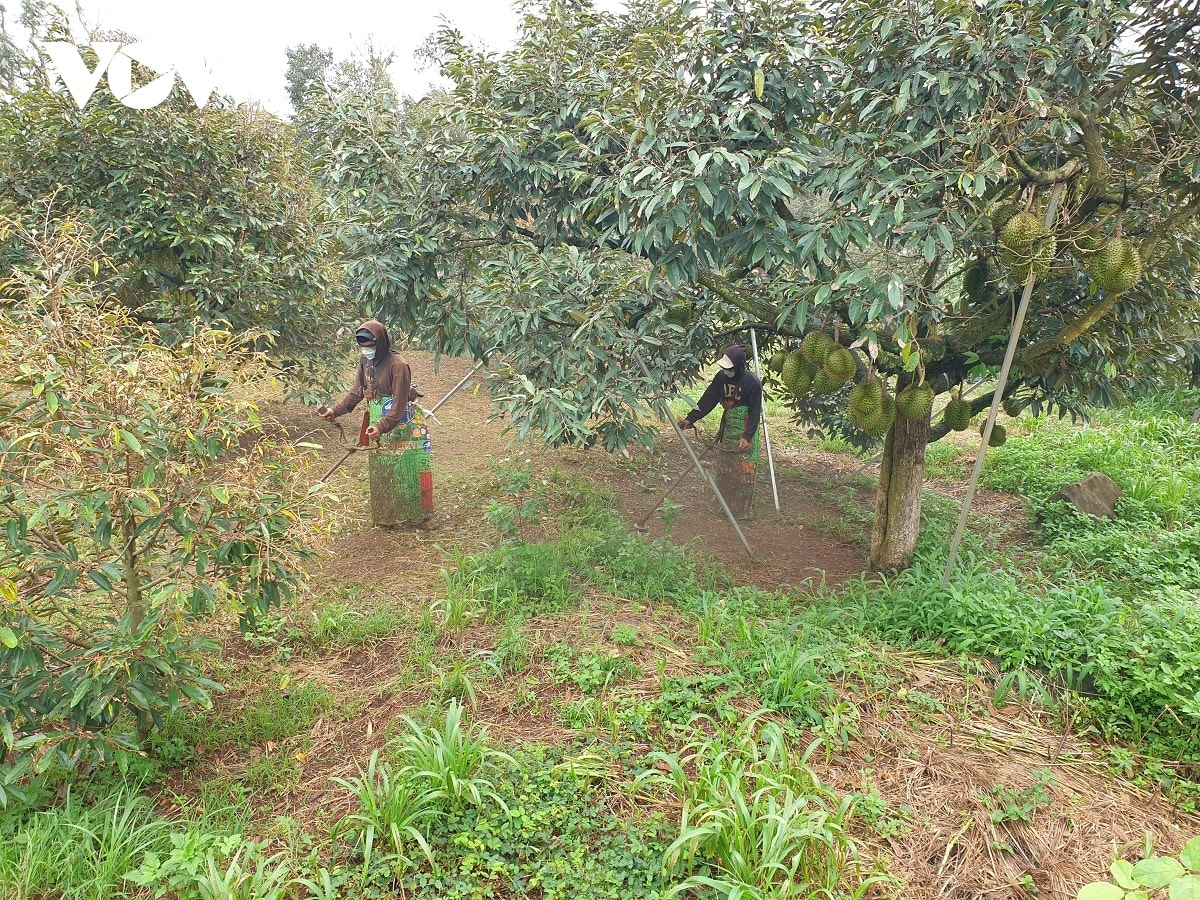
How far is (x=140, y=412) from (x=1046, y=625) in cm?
356

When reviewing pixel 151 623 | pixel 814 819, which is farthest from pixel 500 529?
pixel 814 819

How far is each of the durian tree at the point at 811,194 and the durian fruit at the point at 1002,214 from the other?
0.7 inches

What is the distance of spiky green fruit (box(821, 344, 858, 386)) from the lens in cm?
338

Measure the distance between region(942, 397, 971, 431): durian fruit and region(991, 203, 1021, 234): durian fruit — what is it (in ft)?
3.25

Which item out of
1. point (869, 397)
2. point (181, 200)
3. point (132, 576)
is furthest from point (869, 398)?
point (181, 200)

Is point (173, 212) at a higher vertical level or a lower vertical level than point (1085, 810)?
higher

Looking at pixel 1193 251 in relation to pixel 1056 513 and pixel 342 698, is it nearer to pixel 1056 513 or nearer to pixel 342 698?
pixel 1056 513

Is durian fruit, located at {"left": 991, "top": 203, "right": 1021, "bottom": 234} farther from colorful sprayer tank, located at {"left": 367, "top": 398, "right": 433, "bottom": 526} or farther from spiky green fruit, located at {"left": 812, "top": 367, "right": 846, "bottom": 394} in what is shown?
colorful sprayer tank, located at {"left": 367, "top": 398, "right": 433, "bottom": 526}

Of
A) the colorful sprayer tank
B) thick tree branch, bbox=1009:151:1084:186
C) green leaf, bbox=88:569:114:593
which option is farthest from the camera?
the colorful sprayer tank

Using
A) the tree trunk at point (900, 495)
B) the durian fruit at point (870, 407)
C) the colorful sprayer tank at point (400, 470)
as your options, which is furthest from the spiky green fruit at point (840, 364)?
the colorful sprayer tank at point (400, 470)

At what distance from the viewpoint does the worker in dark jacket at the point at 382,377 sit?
452cm

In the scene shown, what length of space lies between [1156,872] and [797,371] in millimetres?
2758

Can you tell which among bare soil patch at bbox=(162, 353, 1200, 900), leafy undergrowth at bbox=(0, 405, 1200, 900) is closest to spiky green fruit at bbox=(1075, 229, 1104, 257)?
leafy undergrowth at bbox=(0, 405, 1200, 900)

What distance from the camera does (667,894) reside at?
2012mm
